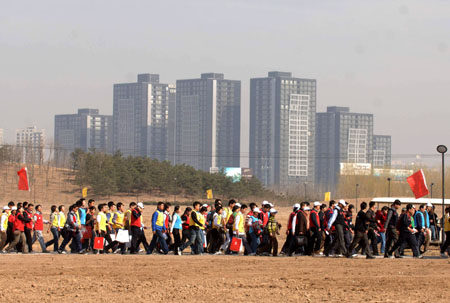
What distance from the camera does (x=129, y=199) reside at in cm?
8875

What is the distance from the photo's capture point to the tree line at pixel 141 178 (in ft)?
298

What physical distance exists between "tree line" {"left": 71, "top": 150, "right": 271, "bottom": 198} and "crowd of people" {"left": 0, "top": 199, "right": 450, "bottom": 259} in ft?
214

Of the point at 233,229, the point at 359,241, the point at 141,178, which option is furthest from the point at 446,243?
the point at 141,178

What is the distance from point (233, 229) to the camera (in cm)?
2361

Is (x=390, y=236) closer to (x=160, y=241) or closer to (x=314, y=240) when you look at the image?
(x=314, y=240)

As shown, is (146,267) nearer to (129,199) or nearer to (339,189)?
(129,199)

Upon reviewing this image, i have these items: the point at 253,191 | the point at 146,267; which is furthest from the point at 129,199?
the point at 146,267

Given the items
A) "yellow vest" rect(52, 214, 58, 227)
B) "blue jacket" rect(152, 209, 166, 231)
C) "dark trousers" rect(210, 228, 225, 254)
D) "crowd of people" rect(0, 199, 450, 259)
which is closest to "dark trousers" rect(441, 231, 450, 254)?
"crowd of people" rect(0, 199, 450, 259)

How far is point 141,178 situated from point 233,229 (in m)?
68.8

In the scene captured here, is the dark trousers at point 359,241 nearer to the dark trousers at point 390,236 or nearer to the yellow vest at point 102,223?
the dark trousers at point 390,236

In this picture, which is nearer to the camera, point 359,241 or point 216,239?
point 359,241

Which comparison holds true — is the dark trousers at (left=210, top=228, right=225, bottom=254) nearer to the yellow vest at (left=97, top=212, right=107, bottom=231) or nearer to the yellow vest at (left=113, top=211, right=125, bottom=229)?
the yellow vest at (left=113, top=211, right=125, bottom=229)

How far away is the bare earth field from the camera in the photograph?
48.2ft

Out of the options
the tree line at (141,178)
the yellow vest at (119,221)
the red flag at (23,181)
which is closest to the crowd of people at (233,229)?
the yellow vest at (119,221)
